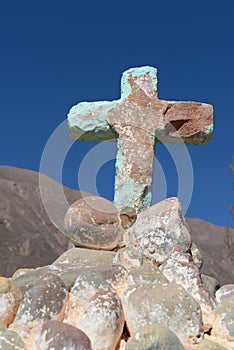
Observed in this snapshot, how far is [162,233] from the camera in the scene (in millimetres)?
5398

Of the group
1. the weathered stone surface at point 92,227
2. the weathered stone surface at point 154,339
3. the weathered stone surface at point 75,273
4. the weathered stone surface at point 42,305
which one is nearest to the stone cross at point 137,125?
the weathered stone surface at point 92,227

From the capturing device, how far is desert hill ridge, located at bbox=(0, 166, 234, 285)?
94.7ft

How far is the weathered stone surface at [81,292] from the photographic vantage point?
4305 mm

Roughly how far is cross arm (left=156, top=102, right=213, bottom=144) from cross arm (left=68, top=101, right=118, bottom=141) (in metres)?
0.74

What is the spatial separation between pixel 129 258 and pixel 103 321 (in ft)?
3.82

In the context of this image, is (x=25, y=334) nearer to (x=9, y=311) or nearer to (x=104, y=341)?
(x=9, y=311)

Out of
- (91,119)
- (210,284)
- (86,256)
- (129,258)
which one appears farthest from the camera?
(91,119)

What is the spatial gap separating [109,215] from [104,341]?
2.31 metres

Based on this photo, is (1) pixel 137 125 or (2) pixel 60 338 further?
(1) pixel 137 125

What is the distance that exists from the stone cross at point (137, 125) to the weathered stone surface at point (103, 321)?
2.95 meters

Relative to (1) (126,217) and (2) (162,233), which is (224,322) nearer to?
(2) (162,233)

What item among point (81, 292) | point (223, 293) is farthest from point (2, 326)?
point (223, 293)

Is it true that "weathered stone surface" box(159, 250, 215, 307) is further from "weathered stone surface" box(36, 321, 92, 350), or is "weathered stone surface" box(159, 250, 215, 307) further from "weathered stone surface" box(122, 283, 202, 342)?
"weathered stone surface" box(36, 321, 92, 350)

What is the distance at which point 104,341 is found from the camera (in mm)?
3984
